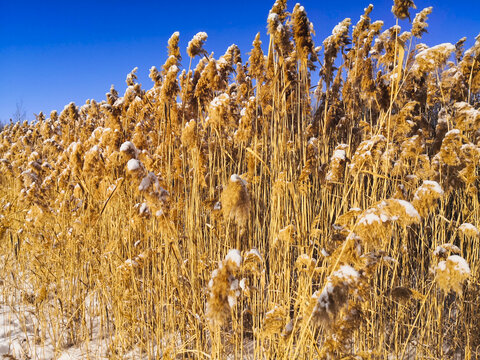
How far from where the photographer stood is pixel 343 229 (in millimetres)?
1262

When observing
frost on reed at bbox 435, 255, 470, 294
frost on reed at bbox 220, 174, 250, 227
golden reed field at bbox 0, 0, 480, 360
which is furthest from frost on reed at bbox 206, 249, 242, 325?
frost on reed at bbox 435, 255, 470, 294

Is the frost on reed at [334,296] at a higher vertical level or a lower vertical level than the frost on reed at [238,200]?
lower

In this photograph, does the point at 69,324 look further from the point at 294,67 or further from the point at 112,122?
the point at 294,67

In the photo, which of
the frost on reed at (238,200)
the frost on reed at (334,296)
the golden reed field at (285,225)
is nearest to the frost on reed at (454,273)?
the golden reed field at (285,225)

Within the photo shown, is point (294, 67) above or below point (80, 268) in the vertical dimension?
above

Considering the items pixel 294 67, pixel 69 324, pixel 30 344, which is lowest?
pixel 30 344

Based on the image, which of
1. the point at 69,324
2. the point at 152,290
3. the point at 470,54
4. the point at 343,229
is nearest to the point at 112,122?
the point at 152,290

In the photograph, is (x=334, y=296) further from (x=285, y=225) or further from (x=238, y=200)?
(x=285, y=225)

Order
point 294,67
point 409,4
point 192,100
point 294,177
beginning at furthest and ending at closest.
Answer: point 192,100
point 294,67
point 294,177
point 409,4

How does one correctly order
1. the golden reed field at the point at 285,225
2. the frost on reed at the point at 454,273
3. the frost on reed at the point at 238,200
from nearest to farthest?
the frost on reed at the point at 238,200 → the frost on reed at the point at 454,273 → the golden reed field at the point at 285,225

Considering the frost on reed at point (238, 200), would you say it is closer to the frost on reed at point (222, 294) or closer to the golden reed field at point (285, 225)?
the golden reed field at point (285, 225)

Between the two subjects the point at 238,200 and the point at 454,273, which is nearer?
the point at 238,200

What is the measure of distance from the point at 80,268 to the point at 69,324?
453 millimetres

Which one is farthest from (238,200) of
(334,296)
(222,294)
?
(334,296)
